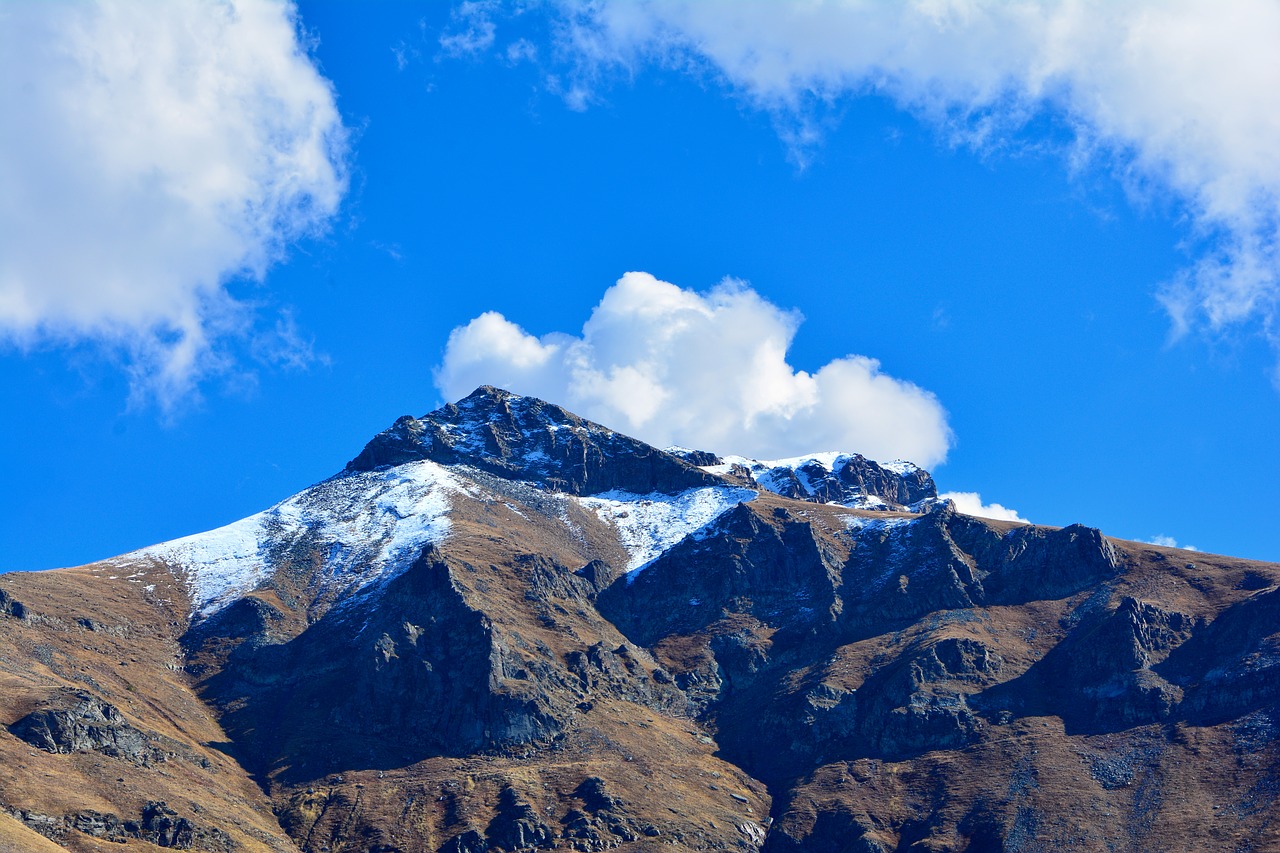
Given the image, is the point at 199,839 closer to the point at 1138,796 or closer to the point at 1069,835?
the point at 1069,835

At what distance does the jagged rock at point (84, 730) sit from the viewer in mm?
174000

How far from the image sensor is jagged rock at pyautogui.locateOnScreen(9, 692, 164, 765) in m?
174

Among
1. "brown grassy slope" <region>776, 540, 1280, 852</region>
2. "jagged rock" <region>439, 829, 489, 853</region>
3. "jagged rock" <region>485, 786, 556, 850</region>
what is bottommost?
"jagged rock" <region>439, 829, 489, 853</region>

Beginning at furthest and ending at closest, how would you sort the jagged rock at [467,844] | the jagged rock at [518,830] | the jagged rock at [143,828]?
the jagged rock at [518,830] < the jagged rock at [467,844] < the jagged rock at [143,828]

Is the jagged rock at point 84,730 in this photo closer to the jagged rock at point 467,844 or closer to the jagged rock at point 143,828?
the jagged rock at point 143,828

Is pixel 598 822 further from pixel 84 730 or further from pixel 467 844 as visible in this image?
pixel 84 730

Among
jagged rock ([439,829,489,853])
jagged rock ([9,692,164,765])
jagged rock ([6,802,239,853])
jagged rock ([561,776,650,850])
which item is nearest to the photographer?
jagged rock ([6,802,239,853])

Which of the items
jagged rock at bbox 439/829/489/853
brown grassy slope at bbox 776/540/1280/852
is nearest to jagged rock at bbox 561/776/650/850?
jagged rock at bbox 439/829/489/853

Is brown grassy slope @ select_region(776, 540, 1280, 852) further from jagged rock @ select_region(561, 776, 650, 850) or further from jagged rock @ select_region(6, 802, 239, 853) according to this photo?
jagged rock @ select_region(6, 802, 239, 853)

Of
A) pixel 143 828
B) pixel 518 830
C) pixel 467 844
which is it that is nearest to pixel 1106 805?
pixel 518 830

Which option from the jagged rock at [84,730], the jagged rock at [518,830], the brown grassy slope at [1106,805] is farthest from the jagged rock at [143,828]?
the brown grassy slope at [1106,805]

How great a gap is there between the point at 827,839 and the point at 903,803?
572 inches

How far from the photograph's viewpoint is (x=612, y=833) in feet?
611

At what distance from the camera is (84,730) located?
17912 centimetres
